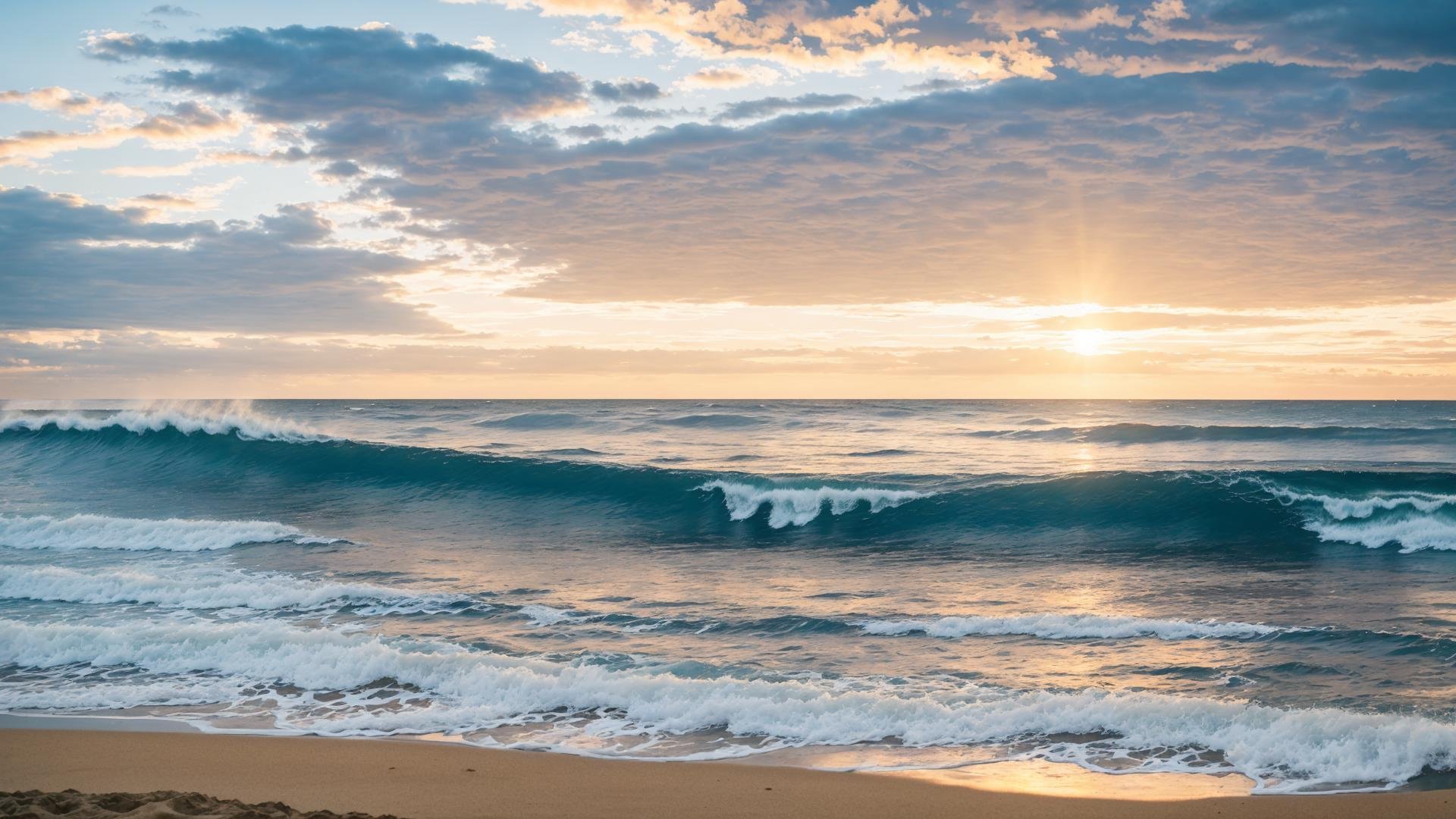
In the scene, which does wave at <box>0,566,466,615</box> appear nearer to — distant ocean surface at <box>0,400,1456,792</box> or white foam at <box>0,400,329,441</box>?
distant ocean surface at <box>0,400,1456,792</box>

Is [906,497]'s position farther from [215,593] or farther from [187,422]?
[187,422]

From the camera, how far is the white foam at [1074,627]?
8.46m


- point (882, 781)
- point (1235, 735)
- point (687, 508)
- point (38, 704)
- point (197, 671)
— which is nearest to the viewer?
point (882, 781)

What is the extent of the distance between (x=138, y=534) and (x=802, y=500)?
36.3 feet

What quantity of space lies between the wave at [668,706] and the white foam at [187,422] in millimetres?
16592

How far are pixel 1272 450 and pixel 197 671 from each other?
29.5 meters

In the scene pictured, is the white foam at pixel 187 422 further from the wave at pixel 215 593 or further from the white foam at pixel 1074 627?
the white foam at pixel 1074 627

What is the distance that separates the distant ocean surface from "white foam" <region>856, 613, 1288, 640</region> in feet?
0.16

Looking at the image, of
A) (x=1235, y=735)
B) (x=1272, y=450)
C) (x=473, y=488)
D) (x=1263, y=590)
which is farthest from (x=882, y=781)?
(x=1272, y=450)

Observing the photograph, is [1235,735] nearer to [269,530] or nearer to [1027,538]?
[1027,538]

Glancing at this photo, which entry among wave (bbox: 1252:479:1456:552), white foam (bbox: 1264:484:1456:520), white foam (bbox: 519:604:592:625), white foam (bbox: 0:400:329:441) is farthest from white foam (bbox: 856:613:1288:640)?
white foam (bbox: 0:400:329:441)

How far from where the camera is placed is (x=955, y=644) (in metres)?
8.27

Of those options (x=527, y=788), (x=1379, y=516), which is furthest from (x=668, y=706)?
(x=1379, y=516)

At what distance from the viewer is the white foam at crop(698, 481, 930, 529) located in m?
16.9
